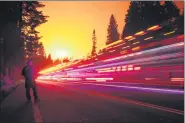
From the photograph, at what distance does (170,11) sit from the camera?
70.3m

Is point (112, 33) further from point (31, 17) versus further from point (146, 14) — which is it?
point (31, 17)

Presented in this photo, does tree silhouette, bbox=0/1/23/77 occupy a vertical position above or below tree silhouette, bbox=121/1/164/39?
below

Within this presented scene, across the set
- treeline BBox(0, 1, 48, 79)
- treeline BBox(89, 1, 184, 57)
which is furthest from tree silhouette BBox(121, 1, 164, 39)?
treeline BBox(0, 1, 48, 79)

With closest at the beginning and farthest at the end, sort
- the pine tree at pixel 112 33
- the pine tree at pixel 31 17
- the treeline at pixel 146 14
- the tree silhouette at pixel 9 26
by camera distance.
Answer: the tree silhouette at pixel 9 26 → the pine tree at pixel 31 17 → the treeline at pixel 146 14 → the pine tree at pixel 112 33

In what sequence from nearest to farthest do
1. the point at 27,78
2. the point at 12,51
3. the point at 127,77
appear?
the point at 27,78 < the point at 127,77 < the point at 12,51

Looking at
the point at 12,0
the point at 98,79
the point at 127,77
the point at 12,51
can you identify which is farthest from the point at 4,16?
the point at 98,79

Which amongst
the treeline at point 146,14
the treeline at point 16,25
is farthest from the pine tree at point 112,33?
the treeline at point 16,25

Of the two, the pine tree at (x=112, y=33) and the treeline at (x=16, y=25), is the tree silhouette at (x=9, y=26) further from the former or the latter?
the pine tree at (x=112, y=33)

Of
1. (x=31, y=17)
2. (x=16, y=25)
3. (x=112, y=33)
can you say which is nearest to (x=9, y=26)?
(x=16, y=25)

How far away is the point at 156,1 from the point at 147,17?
4753mm

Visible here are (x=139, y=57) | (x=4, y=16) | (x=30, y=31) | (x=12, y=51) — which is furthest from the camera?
A: (x=30, y=31)

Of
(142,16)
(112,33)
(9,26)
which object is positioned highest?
(112,33)

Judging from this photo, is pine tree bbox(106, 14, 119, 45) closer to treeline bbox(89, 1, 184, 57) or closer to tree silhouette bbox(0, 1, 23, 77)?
treeline bbox(89, 1, 184, 57)

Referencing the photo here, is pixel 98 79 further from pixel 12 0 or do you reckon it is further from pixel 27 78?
pixel 27 78
